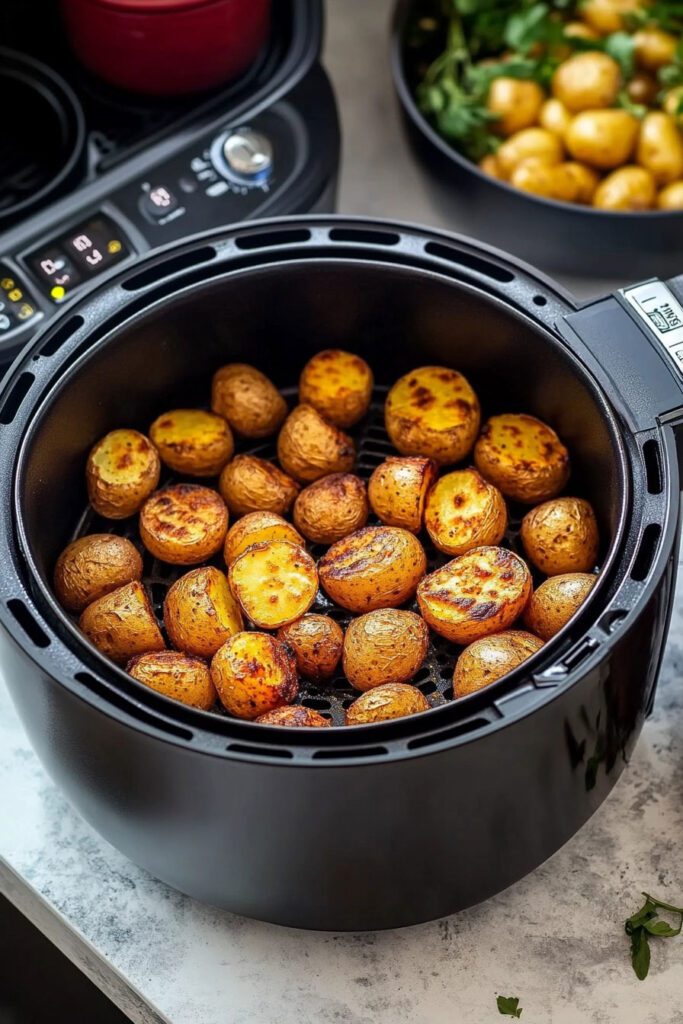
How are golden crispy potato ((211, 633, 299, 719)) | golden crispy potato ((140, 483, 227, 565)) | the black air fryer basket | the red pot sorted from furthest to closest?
the red pot < golden crispy potato ((140, 483, 227, 565)) < golden crispy potato ((211, 633, 299, 719)) < the black air fryer basket

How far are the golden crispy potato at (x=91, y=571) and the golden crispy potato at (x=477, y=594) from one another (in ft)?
0.85

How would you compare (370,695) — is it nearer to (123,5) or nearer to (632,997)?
(632,997)

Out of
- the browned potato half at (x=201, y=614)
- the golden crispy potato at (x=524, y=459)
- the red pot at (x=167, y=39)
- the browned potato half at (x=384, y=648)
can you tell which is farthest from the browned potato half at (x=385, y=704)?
the red pot at (x=167, y=39)

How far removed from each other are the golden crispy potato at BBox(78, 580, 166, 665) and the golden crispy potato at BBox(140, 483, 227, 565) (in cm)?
7

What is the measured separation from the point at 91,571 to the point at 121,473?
0.32 feet

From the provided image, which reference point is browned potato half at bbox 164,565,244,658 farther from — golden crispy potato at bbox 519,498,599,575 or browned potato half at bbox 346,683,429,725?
golden crispy potato at bbox 519,498,599,575

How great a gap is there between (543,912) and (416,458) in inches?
16.1

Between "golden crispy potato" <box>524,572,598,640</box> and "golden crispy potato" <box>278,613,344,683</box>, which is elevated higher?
"golden crispy potato" <box>524,572,598,640</box>

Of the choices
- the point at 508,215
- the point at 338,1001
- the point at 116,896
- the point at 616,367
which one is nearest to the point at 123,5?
the point at 508,215

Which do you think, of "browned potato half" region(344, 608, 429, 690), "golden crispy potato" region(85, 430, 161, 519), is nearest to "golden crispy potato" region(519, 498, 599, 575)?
"browned potato half" region(344, 608, 429, 690)

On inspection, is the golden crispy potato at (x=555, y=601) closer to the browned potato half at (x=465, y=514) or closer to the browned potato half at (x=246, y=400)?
the browned potato half at (x=465, y=514)

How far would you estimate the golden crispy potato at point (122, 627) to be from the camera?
3.11 feet

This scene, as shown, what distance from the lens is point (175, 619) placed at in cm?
96

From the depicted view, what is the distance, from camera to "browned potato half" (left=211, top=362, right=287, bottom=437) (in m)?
1.10
